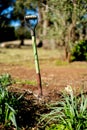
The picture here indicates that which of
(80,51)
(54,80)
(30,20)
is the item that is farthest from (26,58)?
(30,20)

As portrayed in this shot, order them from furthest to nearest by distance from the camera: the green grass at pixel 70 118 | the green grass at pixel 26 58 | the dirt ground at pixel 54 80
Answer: the green grass at pixel 26 58 < the dirt ground at pixel 54 80 < the green grass at pixel 70 118

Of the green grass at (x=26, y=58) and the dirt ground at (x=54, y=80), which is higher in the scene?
the dirt ground at (x=54, y=80)

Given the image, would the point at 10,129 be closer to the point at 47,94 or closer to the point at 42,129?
the point at 42,129

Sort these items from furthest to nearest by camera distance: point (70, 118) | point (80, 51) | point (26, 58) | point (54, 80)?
point (26, 58), point (80, 51), point (54, 80), point (70, 118)

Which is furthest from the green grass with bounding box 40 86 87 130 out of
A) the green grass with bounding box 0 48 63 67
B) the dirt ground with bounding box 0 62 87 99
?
the green grass with bounding box 0 48 63 67

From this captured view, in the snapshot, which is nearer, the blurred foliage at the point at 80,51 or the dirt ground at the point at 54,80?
the dirt ground at the point at 54,80

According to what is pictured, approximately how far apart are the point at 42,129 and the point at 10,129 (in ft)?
1.70

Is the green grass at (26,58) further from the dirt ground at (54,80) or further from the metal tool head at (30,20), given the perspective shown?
the metal tool head at (30,20)

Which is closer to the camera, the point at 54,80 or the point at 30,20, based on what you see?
the point at 30,20

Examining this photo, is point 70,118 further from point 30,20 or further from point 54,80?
point 54,80

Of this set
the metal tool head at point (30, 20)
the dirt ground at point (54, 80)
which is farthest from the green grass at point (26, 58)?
the metal tool head at point (30, 20)

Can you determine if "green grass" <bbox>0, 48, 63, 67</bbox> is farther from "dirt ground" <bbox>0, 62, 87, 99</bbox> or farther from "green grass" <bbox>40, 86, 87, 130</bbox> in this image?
"green grass" <bbox>40, 86, 87, 130</bbox>

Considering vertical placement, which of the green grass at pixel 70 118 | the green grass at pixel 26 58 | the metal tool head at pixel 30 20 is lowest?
the green grass at pixel 26 58

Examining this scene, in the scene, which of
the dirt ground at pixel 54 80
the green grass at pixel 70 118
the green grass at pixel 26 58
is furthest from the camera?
the green grass at pixel 26 58
